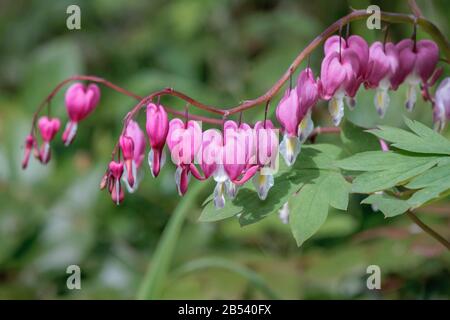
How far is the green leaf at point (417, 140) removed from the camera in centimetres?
104

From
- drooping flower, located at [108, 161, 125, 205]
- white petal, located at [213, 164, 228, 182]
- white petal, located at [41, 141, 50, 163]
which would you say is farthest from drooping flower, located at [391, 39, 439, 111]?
white petal, located at [41, 141, 50, 163]

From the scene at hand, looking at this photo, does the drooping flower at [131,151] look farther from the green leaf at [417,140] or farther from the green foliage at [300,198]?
the green leaf at [417,140]

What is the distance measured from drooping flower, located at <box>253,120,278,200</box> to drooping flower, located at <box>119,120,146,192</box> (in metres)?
0.19

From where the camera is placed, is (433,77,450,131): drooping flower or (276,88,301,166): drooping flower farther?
(433,77,450,131): drooping flower

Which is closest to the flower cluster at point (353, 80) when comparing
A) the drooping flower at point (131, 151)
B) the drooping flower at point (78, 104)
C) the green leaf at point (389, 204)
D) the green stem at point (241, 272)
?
the green leaf at point (389, 204)

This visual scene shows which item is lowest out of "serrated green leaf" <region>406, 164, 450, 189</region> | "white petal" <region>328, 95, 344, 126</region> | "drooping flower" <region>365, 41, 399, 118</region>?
"serrated green leaf" <region>406, 164, 450, 189</region>

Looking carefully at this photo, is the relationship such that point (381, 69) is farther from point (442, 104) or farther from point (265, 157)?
point (265, 157)

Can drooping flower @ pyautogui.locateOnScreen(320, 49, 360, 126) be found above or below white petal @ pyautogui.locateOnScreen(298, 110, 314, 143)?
above

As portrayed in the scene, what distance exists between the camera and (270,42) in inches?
151

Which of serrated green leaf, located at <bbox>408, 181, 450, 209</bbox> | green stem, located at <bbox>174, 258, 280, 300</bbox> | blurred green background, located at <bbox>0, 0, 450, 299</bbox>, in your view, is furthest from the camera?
blurred green background, located at <bbox>0, 0, 450, 299</bbox>

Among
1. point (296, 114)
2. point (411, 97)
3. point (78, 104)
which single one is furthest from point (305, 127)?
point (78, 104)

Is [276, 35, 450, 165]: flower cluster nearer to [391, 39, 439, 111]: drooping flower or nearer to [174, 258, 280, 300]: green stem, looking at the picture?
[391, 39, 439, 111]: drooping flower

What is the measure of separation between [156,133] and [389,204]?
1.14ft

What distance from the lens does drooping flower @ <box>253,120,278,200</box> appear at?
1013 mm
